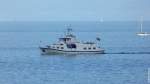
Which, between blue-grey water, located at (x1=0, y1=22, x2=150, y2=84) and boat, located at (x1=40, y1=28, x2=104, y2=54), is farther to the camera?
boat, located at (x1=40, y1=28, x2=104, y2=54)

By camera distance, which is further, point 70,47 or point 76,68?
Answer: point 70,47

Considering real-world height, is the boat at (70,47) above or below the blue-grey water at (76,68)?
above

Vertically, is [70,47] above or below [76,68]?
above

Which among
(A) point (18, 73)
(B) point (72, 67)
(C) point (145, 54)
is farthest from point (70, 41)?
(A) point (18, 73)

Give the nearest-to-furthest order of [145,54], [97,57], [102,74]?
[102,74], [97,57], [145,54]

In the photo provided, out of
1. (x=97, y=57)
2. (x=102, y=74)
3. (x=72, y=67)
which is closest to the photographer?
(x=102, y=74)

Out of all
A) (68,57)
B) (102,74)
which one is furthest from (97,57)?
(102,74)

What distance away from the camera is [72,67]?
83.9m

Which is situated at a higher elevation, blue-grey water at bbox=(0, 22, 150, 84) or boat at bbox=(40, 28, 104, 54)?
boat at bbox=(40, 28, 104, 54)

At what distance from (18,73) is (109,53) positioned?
33.7 meters

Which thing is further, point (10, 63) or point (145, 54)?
point (145, 54)

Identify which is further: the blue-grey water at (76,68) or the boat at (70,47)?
the boat at (70,47)

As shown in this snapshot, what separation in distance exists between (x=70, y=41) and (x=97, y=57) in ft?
19.5

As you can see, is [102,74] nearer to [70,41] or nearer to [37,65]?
[37,65]
